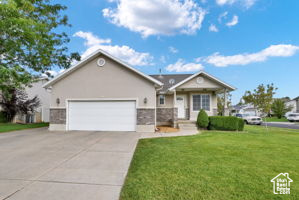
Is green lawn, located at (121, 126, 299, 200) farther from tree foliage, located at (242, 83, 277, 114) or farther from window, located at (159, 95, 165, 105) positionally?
tree foliage, located at (242, 83, 277, 114)

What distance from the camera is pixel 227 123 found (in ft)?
33.4

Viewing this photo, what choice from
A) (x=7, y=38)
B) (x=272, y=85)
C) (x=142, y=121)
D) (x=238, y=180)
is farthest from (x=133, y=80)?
(x=272, y=85)

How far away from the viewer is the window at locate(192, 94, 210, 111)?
1266 centimetres

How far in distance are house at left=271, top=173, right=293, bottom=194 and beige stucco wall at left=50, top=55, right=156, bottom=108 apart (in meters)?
6.81

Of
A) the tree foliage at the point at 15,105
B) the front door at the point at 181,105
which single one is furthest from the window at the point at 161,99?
the tree foliage at the point at 15,105

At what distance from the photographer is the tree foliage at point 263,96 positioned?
1820 centimetres

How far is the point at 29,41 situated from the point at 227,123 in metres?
14.2

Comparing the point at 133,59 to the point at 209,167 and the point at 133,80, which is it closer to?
the point at 133,80

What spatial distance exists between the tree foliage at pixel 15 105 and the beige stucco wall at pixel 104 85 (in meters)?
7.72

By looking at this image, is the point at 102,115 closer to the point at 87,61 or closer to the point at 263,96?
the point at 87,61

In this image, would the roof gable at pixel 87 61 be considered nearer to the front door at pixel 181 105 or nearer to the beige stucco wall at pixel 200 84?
the beige stucco wall at pixel 200 84

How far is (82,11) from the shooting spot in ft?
39.4

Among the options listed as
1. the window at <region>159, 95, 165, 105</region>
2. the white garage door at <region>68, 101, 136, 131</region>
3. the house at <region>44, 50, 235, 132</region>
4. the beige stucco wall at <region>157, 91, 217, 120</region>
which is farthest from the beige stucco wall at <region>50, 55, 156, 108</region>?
the beige stucco wall at <region>157, 91, 217, 120</region>

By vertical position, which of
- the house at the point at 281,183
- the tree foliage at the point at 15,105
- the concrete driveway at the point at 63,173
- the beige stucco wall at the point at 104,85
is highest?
the beige stucco wall at the point at 104,85
